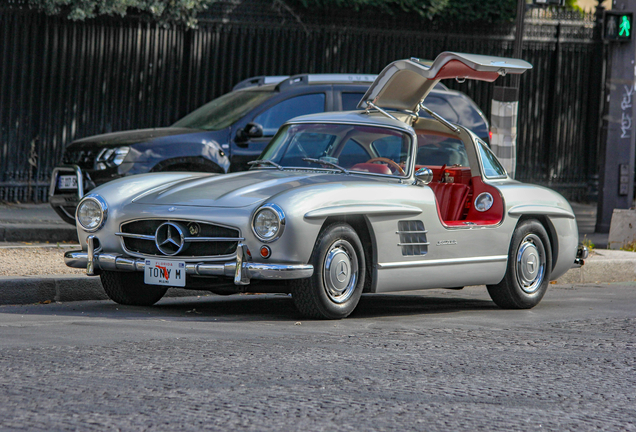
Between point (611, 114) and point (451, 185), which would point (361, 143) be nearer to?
point (451, 185)

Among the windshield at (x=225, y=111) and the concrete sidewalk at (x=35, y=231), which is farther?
the windshield at (x=225, y=111)

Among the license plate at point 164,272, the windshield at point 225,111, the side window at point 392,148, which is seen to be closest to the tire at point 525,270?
the side window at point 392,148

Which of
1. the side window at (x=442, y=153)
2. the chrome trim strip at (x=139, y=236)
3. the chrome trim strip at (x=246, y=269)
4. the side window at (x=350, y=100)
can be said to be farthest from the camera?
the side window at (x=350, y=100)

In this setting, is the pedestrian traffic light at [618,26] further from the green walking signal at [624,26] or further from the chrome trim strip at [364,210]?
the chrome trim strip at [364,210]

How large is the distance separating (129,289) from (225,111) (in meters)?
4.89

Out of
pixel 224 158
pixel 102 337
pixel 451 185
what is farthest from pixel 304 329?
pixel 224 158

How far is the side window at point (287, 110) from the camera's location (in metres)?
11.5

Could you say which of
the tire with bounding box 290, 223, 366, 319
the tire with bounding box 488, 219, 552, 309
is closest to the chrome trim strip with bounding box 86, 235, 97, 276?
the tire with bounding box 290, 223, 366, 319

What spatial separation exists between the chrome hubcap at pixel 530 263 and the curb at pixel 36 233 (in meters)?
5.22

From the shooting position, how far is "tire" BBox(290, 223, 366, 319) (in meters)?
6.67

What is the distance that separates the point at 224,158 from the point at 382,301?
136 inches

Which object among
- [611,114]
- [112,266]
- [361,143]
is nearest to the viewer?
[112,266]

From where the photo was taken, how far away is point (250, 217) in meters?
6.54

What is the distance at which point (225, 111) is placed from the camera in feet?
39.4
